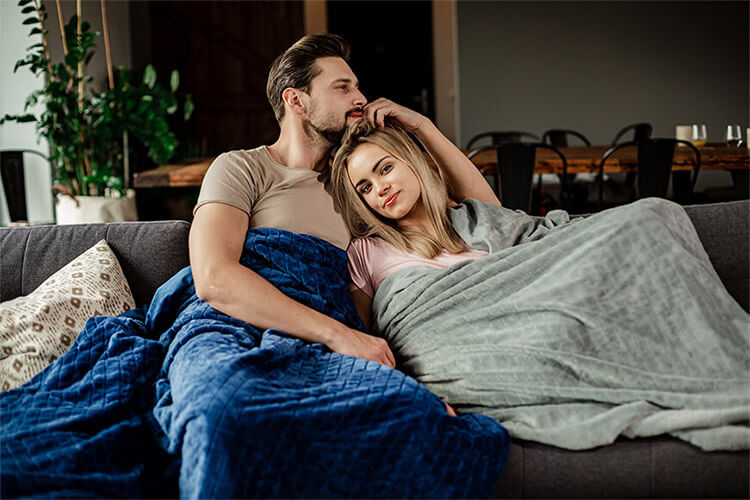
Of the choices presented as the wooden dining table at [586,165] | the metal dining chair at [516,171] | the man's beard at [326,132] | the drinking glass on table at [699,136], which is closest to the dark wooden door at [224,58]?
the wooden dining table at [586,165]

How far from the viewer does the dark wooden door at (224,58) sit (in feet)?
19.7

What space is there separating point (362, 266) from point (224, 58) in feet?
16.6

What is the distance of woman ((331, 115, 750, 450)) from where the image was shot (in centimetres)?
122

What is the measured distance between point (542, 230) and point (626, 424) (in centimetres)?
60

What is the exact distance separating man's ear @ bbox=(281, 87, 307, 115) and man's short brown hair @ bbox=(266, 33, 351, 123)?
13 mm

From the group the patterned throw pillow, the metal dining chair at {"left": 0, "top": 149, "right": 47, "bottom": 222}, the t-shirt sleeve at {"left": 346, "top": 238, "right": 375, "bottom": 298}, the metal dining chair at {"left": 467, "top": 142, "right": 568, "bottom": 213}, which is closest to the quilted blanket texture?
the t-shirt sleeve at {"left": 346, "top": 238, "right": 375, "bottom": 298}

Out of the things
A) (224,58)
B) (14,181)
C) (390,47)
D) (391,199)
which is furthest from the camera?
(390,47)

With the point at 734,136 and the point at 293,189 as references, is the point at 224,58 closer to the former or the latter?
the point at 734,136

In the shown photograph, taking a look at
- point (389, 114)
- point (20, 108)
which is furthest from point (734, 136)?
point (20, 108)

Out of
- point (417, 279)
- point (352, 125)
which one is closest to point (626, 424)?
point (417, 279)

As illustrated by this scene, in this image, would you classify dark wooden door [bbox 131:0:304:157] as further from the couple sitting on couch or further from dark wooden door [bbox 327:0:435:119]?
the couple sitting on couch

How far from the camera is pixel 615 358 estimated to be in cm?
129

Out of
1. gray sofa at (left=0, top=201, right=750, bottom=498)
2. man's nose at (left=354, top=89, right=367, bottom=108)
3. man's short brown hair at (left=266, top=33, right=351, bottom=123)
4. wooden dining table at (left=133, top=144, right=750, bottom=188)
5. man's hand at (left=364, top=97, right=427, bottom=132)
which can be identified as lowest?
gray sofa at (left=0, top=201, right=750, bottom=498)

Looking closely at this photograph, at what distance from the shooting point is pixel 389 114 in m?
1.81
